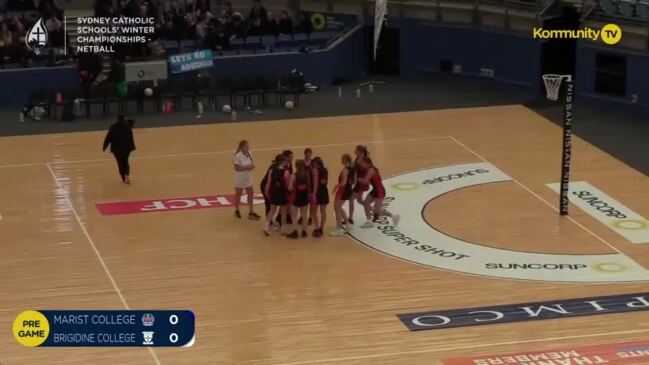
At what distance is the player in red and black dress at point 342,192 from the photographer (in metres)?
23.9

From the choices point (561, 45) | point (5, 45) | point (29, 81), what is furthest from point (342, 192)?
point (5, 45)

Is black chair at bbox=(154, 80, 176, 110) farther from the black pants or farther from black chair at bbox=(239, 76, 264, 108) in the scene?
the black pants

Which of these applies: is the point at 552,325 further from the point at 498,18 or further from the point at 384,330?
the point at 498,18

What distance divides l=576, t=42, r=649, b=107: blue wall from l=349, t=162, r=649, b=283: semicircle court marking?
28.4 feet

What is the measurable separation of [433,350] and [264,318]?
8.37 ft

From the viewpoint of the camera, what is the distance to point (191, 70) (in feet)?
116

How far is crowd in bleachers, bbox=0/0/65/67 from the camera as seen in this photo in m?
34.5

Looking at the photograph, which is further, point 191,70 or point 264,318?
point 191,70

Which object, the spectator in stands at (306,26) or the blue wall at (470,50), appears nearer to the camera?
the blue wall at (470,50)

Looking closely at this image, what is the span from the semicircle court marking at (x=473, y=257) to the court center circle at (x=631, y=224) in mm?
1409

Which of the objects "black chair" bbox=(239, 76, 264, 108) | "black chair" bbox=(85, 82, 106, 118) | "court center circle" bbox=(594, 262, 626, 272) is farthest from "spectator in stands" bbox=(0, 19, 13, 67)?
"court center circle" bbox=(594, 262, 626, 272)

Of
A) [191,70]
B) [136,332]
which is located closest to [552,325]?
[136,332]

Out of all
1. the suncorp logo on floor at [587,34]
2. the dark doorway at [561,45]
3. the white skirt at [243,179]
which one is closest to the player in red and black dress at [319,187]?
the white skirt at [243,179]

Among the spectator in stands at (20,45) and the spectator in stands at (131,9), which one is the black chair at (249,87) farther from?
the spectator in stands at (20,45)
